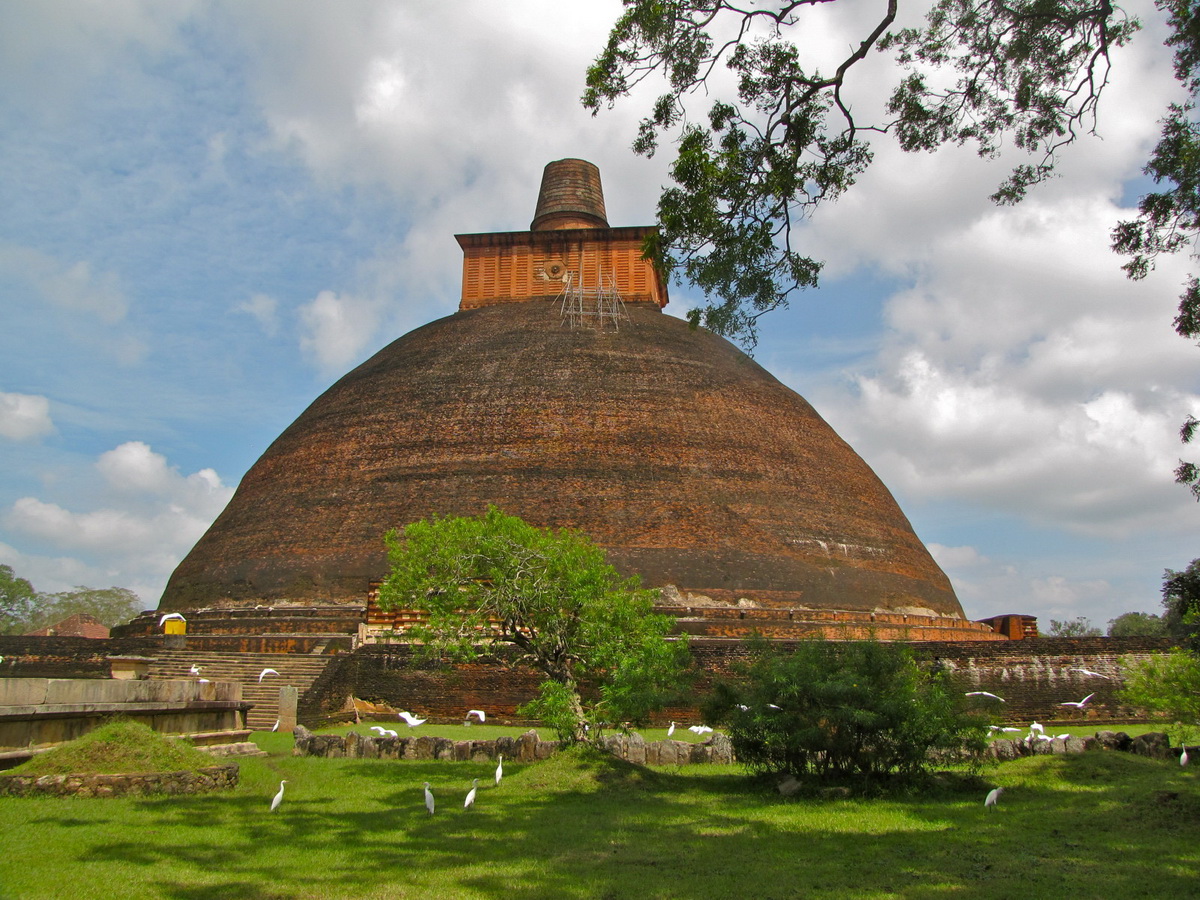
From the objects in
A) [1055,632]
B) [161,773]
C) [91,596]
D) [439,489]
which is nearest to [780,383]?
[439,489]

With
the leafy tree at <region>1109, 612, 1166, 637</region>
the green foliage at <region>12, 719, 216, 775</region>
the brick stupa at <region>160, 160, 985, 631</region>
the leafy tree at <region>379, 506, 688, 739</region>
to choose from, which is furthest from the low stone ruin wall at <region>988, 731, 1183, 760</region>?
the leafy tree at <region>1109, 612, 1166, 637</region>

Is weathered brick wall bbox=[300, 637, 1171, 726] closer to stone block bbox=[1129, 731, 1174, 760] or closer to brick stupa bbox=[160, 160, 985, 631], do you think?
brick stupa bbox=[160, 160, 985, 631]

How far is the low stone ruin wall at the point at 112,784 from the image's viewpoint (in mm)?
6758

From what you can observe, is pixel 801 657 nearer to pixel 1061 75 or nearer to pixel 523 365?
pixel 1061 75

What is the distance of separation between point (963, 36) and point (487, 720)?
10777mm

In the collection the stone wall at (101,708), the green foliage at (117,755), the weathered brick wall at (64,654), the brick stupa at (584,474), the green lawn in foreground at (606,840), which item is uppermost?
the brick stupa at (584,474)

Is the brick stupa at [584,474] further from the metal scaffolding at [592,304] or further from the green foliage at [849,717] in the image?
the green foliage at [849,717]

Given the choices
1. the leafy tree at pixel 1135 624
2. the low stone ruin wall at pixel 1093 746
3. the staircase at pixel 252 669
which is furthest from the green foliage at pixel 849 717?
the leafy tree at pixel 1135 624

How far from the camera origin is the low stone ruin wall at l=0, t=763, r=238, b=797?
22.2 feet

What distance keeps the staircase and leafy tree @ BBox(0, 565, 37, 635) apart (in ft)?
137

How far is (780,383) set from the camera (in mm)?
22016

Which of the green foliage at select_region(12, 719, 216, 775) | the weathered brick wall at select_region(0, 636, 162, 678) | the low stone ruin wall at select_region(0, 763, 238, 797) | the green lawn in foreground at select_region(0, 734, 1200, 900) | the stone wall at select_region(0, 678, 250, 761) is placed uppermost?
the weathered brick wall at select_region(0, 636, 162, 678)

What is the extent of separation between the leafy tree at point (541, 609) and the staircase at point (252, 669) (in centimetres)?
500

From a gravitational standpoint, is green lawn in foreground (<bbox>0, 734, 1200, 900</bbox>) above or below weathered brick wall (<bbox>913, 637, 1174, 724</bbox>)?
below
